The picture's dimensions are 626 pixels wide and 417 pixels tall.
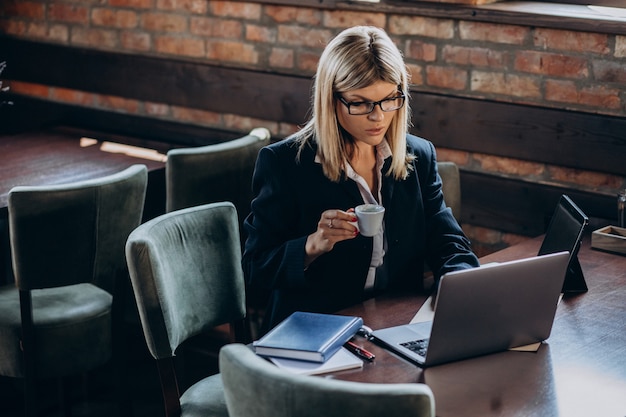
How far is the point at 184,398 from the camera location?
259cm

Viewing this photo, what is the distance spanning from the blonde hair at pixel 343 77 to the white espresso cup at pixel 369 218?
0.35m

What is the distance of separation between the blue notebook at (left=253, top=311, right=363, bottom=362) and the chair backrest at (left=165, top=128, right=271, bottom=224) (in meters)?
1.33

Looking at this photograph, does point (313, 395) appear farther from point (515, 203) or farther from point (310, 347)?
point (515, 203)

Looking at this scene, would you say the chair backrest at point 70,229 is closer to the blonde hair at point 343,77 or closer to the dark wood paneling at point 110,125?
the blonde hair at point 343,77

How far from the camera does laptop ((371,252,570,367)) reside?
202cm

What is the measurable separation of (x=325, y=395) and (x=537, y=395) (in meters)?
0.60

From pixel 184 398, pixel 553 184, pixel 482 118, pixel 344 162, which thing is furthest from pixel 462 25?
pixel 184 398

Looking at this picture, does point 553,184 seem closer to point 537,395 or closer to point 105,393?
point 537,395

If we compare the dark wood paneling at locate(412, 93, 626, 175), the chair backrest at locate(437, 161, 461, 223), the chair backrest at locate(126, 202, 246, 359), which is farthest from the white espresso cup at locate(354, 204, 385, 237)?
the dark wood paneling at locate(412, 93, 626, 175)

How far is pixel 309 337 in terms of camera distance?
2.14 meters

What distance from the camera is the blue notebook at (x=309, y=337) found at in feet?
6.85

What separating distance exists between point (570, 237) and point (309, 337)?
87 centimetres

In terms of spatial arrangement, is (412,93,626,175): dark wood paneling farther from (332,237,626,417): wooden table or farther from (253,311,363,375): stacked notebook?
(253,311,363,375): stacked notebook

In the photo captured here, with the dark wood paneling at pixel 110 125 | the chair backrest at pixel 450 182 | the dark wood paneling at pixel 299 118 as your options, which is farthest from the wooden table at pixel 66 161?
Answer: the chair backrest at pixel 450 182
